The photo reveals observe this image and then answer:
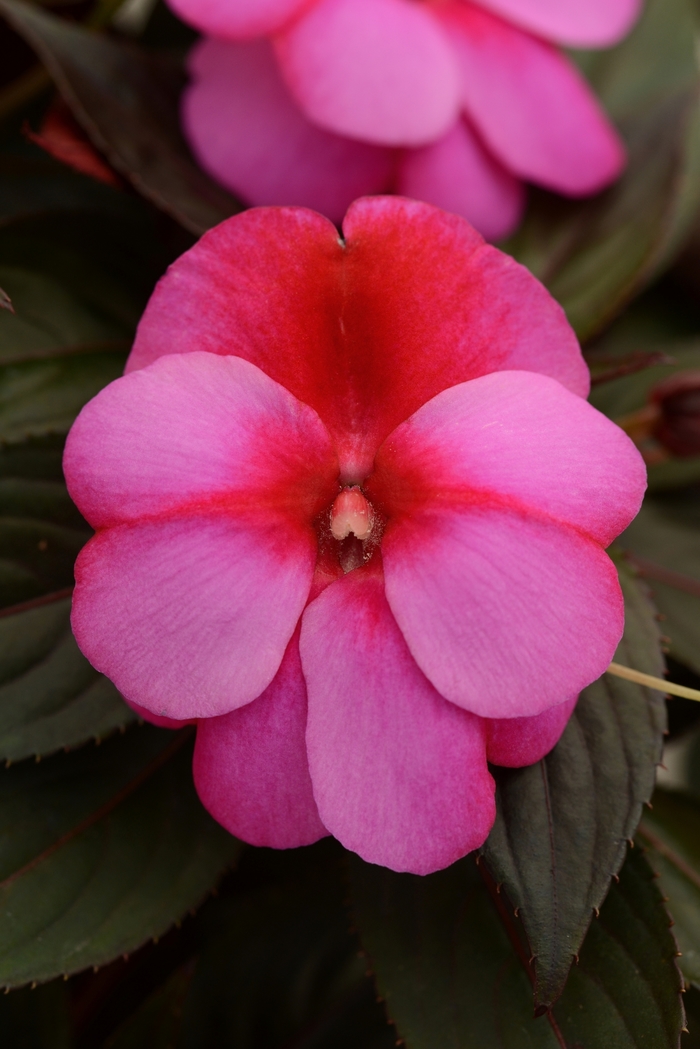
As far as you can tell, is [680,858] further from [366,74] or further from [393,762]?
[366,74]

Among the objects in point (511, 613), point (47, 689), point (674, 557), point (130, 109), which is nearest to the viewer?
point (511, 613)

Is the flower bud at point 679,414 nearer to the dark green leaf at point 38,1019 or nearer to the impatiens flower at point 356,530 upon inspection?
the impatiens flower at point 356,530

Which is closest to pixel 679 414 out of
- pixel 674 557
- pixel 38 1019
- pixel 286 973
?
pixel 674 557

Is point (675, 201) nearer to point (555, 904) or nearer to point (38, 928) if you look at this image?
point (555, 904)

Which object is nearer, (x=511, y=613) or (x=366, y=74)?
(x=511, y=613)

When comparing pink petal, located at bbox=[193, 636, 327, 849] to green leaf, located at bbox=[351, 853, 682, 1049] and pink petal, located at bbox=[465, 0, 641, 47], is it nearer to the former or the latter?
green leaf, located at bbox=[351, 853, 682, 1049]

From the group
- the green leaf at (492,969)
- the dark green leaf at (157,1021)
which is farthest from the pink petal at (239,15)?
the dark green leaf at (157,1021)

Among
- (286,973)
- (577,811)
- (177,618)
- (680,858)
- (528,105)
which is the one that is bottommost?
(286,973)

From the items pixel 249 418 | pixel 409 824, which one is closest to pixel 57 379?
pixel 249 418
